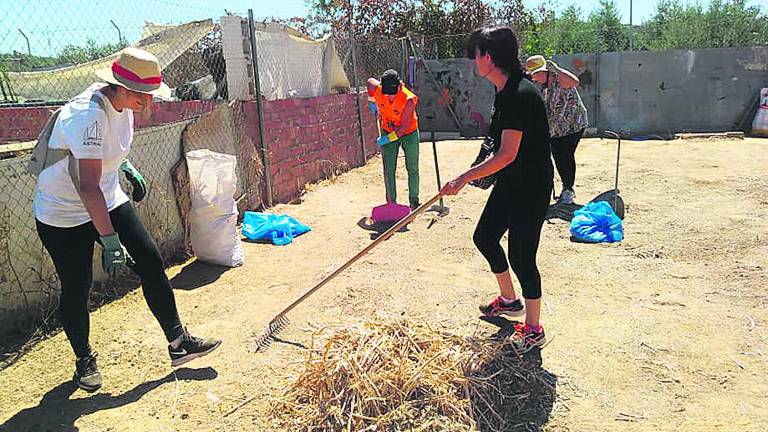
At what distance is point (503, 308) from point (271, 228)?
284cm

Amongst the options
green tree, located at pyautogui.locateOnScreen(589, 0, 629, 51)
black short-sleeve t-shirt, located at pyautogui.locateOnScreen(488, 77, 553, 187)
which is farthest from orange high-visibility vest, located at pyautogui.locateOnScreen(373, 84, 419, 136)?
green tree, located at pyautogui.locateOnScreen(589, 0, 629, 51)

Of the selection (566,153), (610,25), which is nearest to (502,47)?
(566,153)

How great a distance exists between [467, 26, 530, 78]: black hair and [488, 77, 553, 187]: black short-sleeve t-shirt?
0.06 m

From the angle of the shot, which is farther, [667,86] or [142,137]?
[667,86]

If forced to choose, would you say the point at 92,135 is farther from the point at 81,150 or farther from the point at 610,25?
the point at 610,25

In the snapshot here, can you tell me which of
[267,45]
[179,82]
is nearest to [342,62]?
[267,45]

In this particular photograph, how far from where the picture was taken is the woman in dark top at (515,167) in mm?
3088

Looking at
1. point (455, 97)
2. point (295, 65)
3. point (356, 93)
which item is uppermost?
point (295, 65)

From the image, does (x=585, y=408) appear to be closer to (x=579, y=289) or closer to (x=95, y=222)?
(x=579, y=289)

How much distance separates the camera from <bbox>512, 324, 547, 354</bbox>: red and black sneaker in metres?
3.41

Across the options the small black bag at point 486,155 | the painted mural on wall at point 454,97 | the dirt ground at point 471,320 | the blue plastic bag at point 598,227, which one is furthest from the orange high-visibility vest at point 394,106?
the painted mural on wall at point 454,97

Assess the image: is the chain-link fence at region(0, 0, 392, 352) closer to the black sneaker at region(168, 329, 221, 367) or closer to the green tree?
the black sneaker at region(168, 329, 221, 367)

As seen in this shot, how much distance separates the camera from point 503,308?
12.7 ft

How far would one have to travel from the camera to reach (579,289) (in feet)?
14.7
